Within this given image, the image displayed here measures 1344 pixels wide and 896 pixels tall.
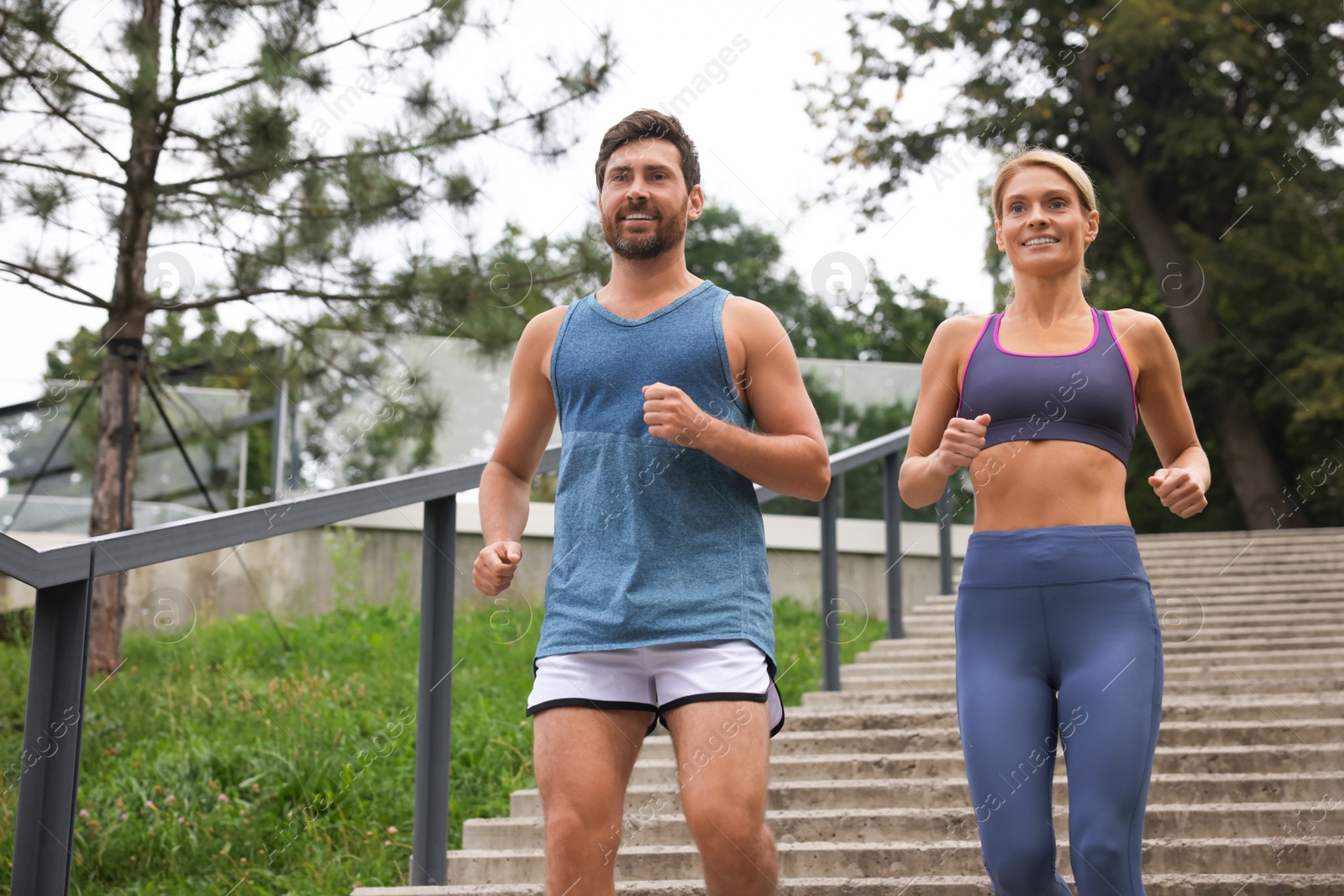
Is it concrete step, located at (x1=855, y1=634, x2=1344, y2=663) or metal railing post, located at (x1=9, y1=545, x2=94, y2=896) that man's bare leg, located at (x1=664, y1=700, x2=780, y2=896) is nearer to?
metal railing post, located at (x1=9, y1=545, x2=94, y2=896)

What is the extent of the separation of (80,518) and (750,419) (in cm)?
1086

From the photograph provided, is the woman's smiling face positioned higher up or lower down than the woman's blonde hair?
lower down

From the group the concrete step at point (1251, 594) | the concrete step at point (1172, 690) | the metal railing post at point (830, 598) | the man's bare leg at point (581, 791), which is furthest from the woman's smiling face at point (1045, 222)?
the concrete step at point (1251, 594)

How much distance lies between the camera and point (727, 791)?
7.08 feet

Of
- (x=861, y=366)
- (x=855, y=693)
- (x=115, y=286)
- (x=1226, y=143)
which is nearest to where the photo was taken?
(x=855, y=693)

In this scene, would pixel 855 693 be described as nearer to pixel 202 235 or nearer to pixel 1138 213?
pixel 202 235

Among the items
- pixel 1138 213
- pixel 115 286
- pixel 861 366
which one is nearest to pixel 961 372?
pixel 115 286

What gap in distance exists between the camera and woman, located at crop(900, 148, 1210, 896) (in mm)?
2328

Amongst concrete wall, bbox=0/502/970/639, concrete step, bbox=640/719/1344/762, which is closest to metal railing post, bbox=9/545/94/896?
concrete step, bbox=640/719/1344/762

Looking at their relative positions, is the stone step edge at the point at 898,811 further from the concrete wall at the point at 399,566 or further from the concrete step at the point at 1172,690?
the concrete wall at the point at 399,566

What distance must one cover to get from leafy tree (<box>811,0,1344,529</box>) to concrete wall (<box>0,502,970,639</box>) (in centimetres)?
355

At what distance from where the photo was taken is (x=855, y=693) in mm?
5281

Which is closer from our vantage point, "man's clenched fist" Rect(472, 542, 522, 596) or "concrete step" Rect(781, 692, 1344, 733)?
"man's clenched fist" Rect(472, 542, 522, 596)

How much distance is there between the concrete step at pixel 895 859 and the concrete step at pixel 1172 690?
1325 millimetres
